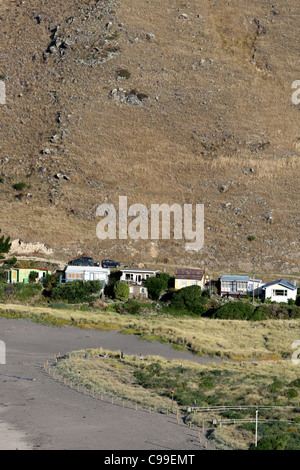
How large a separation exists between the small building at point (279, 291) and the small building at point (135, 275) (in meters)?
11.8

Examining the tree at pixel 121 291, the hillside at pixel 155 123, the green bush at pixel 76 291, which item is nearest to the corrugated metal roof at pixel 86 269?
the green bush at pixel 76 291

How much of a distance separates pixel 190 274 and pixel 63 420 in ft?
134

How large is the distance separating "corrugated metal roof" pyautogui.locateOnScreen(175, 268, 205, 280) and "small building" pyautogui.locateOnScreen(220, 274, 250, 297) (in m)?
2.36

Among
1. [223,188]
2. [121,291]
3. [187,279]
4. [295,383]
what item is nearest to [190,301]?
[187,279]

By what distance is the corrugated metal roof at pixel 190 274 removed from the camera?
3036 inches

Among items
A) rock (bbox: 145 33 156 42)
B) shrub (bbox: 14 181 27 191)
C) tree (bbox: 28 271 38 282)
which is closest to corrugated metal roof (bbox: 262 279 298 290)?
tree (bbox: 28 271 38 282)

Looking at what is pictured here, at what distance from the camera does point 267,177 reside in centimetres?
10181

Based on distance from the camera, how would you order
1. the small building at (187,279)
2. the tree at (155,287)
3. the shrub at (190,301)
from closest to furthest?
the shrub at (190,301), the tree at (155,287), the small building at (187,279)

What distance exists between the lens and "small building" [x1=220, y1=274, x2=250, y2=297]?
254ft

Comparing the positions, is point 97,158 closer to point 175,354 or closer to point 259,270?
point 259,270

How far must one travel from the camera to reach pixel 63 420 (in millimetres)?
38312

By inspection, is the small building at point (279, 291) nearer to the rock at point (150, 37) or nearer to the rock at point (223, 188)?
the rock at point (223, 188)

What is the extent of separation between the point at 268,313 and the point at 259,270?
591 inches
